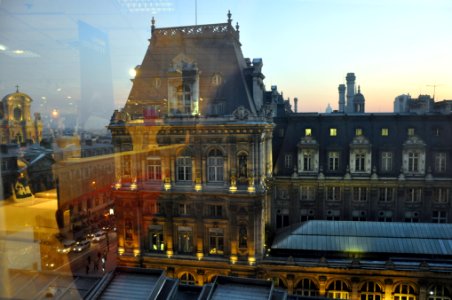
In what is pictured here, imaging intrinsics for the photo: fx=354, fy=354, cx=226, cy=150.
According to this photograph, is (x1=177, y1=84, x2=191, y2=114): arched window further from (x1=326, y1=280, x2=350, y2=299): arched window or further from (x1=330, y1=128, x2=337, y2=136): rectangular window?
(x1=326, y1=280, x2=350, y2=299): arched window

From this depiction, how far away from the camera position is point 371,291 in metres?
15.3

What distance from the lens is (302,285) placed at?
15789 mm

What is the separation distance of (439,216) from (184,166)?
14254 mm

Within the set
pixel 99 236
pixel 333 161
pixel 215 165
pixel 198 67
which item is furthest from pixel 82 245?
pixel 333 161

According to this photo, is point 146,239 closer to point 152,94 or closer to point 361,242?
point 152,94

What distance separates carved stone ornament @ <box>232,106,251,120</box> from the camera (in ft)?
50.3

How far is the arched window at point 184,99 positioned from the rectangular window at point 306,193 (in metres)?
8.57

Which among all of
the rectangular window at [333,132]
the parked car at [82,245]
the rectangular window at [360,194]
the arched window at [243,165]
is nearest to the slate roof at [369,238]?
the rectangular window at [360,194]

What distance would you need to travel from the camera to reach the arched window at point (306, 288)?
15.7 m

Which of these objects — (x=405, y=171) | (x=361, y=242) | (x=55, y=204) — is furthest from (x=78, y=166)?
(x=405, y=171)

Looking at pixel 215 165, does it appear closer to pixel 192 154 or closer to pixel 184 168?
pixel 192 154

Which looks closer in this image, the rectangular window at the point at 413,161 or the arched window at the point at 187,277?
the arched window at the point at 187,277

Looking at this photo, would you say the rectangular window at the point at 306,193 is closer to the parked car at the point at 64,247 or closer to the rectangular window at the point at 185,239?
the rectangular window at the point at 185,239

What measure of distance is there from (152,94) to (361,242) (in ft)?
39.2
